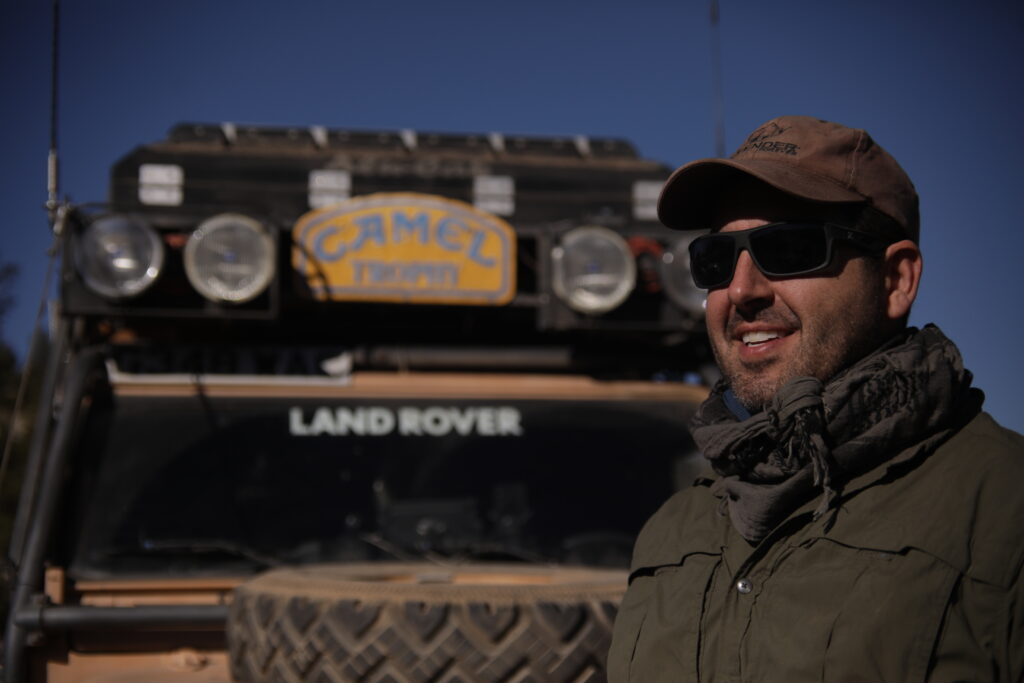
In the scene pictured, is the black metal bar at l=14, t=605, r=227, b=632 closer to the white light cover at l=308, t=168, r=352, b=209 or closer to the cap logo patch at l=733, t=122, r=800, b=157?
the white light cover at l=308, t=168, r=352, b=209

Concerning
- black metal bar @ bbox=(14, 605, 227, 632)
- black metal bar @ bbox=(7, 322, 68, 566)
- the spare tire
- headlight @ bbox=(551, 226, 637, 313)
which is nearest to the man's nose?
the spare tire

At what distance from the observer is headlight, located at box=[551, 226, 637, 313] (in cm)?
456

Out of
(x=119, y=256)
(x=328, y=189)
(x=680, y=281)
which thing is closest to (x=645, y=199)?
(x=680, y=281)

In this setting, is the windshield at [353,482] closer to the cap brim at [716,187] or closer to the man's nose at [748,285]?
the cap brim at [716,187]

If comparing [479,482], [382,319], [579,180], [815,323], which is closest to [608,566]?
[479,482]

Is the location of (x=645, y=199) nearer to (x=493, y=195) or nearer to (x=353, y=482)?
(x=493, y=195)

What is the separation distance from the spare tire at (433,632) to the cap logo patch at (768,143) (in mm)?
1475

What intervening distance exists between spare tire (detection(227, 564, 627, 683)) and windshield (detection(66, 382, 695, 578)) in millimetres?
1043

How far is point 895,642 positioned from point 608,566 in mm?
2821

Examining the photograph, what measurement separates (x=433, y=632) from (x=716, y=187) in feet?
4.76

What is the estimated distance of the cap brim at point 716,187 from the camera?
72.4 inches

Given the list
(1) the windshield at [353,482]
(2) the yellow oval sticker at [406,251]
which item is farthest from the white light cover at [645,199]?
(1) the windshield at [353,482]

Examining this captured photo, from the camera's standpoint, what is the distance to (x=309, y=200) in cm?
500

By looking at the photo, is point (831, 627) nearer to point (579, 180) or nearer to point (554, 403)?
point (554, 403)
